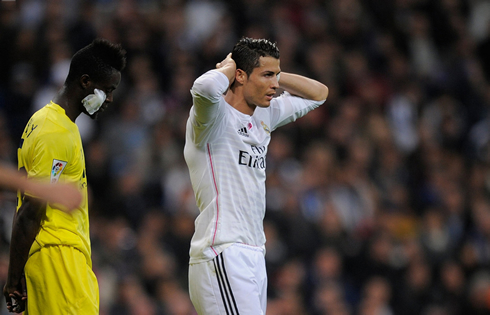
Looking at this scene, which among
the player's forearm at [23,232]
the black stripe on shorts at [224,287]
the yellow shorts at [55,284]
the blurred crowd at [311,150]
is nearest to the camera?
the player's forearm at [23,232]

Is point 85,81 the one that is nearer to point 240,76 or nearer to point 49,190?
point 240,76

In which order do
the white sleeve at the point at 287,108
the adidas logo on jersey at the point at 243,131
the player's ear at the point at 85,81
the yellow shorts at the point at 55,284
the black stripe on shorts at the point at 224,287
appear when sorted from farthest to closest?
the white sleeve at the point at 287,108 < the adidas logo on jersey at the point at 243,131 < the black stripe on shorts at the point at 224,287 < the player's ear at the point at 85,81 < the yellow shorts at the point at 55,284

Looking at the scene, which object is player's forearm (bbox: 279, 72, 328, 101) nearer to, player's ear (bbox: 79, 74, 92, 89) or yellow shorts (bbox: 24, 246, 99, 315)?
player's ear (bbox: 79, 74, 92, 89)

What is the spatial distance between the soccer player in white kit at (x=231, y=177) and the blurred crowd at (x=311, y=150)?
320 cm

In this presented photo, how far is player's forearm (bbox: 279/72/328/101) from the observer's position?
520cm

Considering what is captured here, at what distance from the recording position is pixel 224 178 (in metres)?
4.61

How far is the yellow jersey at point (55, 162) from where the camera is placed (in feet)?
12.9

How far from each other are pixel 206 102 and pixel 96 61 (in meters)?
0.70

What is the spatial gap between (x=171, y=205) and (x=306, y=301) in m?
2.19

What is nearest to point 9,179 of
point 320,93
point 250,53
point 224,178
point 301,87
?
point 224,178

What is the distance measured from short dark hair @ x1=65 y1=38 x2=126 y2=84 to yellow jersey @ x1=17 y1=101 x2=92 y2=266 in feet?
0.83

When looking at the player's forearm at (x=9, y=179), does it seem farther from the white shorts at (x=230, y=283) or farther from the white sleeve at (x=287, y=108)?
the white sleeve at (x=287, y=108)

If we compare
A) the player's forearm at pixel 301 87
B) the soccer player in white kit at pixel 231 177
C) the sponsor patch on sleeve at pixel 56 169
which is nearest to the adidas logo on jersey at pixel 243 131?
the soccer player in white kit at pixel 231 177

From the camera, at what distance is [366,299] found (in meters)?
9.70
